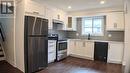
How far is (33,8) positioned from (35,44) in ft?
3.75

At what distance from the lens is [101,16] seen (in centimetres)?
585

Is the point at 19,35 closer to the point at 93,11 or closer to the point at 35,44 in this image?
the point at 35,44

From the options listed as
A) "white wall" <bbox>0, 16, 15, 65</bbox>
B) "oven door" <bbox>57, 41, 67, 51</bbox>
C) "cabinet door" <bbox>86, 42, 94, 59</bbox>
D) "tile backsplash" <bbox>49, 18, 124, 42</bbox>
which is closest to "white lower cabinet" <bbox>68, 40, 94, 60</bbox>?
"cabinet door" <bbox>86, 42, 94, 59</bbox>

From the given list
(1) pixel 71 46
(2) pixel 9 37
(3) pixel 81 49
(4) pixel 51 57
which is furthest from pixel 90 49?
(2) pixel 9 37

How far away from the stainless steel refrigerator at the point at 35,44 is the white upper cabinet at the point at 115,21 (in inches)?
116

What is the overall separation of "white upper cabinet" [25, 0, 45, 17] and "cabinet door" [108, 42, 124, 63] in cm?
311

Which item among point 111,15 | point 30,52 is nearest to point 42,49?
point 30,52

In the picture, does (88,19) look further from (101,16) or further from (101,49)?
(101,49)

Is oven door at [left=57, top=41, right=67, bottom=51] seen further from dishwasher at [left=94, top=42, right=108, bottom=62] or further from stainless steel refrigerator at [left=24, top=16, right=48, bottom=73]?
dishwasher at [left=94, top=42, right=108, bottom=62]

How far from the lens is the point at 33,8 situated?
3701 mm

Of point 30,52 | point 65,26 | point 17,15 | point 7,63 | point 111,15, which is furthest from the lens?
point 65,26

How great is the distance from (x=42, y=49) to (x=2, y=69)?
1.44 metres

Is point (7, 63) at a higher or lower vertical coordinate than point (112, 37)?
lower

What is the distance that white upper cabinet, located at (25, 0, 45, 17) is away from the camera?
3.47 m
